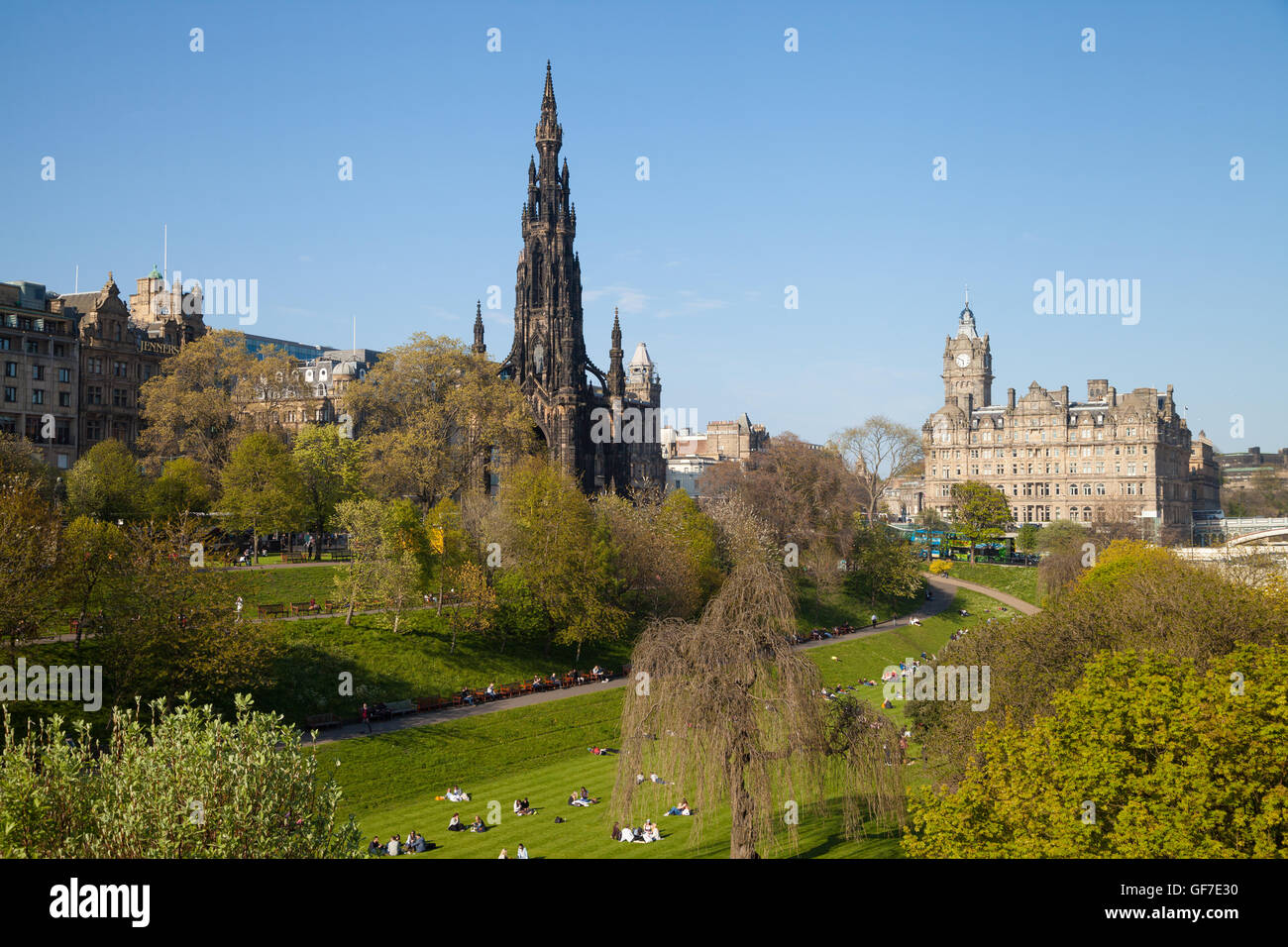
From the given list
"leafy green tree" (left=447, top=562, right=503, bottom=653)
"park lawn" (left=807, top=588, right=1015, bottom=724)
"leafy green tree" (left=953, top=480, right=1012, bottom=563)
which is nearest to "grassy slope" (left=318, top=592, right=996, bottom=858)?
"leafy green tree" (left=447, top=562, right=503, bottom=653)

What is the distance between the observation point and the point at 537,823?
108 ft

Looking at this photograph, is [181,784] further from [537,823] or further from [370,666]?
[370,666]

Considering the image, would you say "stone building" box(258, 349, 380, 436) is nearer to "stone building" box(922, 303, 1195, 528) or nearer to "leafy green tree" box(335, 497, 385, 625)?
"leafy green tree" box(335, 497, 385, 625)

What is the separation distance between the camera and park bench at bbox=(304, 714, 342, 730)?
1577 inches

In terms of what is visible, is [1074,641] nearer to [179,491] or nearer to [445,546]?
[445,546]

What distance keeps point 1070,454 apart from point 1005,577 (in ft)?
152

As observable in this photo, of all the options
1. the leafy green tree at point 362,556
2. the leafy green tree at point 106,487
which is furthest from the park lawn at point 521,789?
the leafy green tree at point 106,487

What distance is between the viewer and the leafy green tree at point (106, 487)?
173ft

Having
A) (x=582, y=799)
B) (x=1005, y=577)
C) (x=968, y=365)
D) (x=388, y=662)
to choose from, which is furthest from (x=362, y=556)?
(x=968, y=365)
